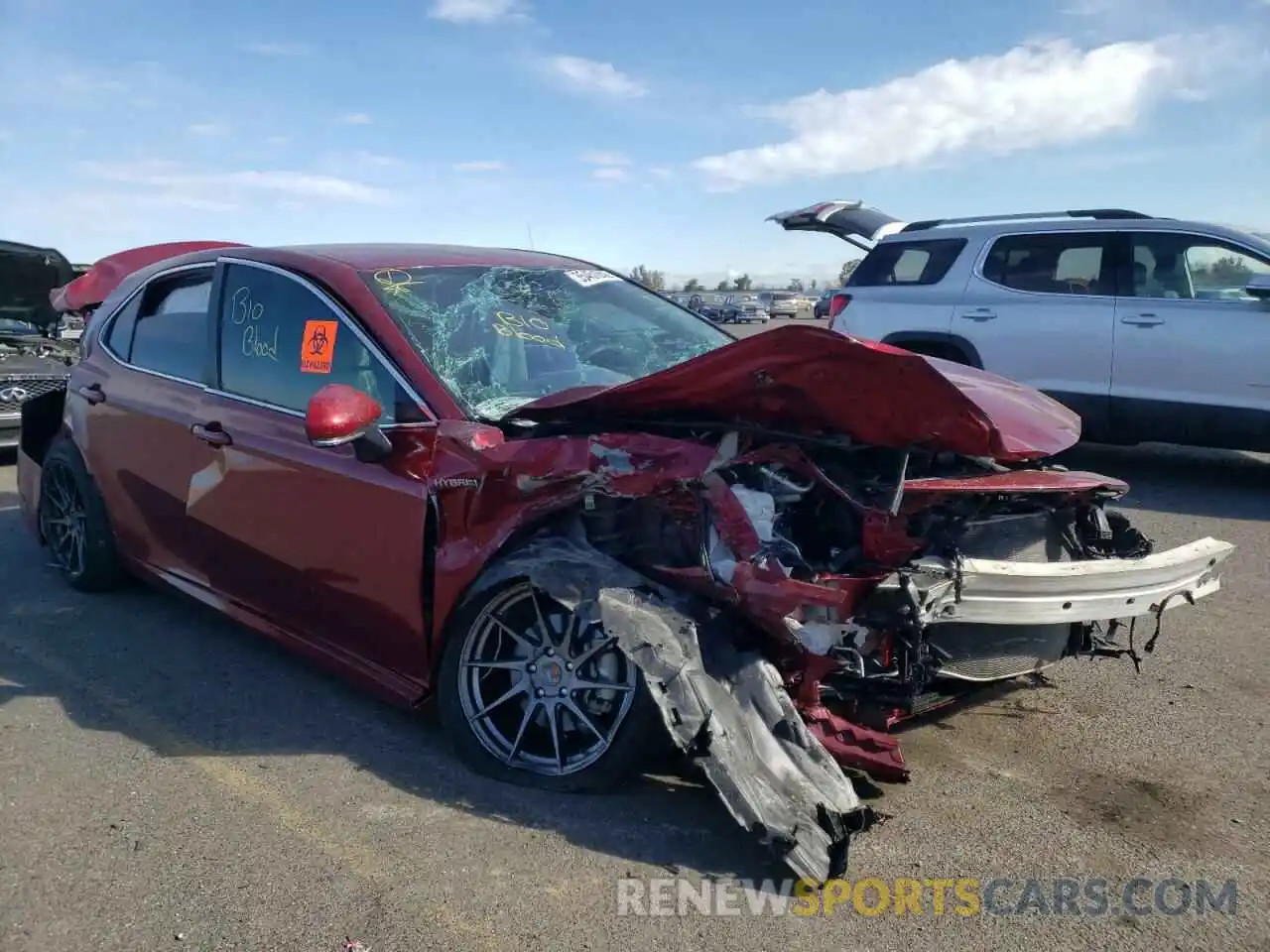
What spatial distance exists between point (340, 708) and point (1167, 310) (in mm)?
6749

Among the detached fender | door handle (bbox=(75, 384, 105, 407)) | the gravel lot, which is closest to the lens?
the gravel lot

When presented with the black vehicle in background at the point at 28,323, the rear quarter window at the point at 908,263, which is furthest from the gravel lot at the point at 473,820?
the black vehicle in background at the point at 28,323

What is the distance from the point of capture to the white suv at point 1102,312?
25.5 feet

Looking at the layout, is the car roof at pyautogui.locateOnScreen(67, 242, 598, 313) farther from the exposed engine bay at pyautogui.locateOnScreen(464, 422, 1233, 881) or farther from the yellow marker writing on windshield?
the exposed engine bay at pyautogui.locateOnScreen(464, 422, 1233, 881)

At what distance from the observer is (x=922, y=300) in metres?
9.15

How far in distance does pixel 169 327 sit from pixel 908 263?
638 cm

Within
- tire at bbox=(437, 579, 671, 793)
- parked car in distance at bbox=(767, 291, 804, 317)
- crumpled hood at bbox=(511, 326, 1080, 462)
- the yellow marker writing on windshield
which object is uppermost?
parked car in distance at bbox=(767, 291, 804, 317)

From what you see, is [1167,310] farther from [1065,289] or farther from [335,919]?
[335,919]

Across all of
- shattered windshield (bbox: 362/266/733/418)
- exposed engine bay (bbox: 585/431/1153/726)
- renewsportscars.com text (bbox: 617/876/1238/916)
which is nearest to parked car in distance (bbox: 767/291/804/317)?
shattered windshield (bbox: 362/266/733/418)

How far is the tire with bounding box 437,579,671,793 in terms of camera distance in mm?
3229

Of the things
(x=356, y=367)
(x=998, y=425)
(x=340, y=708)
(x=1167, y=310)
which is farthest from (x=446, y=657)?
(x=1167, y=310)

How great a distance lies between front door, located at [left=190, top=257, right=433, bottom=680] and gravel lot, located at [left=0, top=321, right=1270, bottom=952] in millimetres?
387

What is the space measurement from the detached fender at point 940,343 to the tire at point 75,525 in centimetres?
609

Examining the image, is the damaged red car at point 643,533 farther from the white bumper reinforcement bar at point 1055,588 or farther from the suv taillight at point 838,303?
the suv taillight at point 838,303
